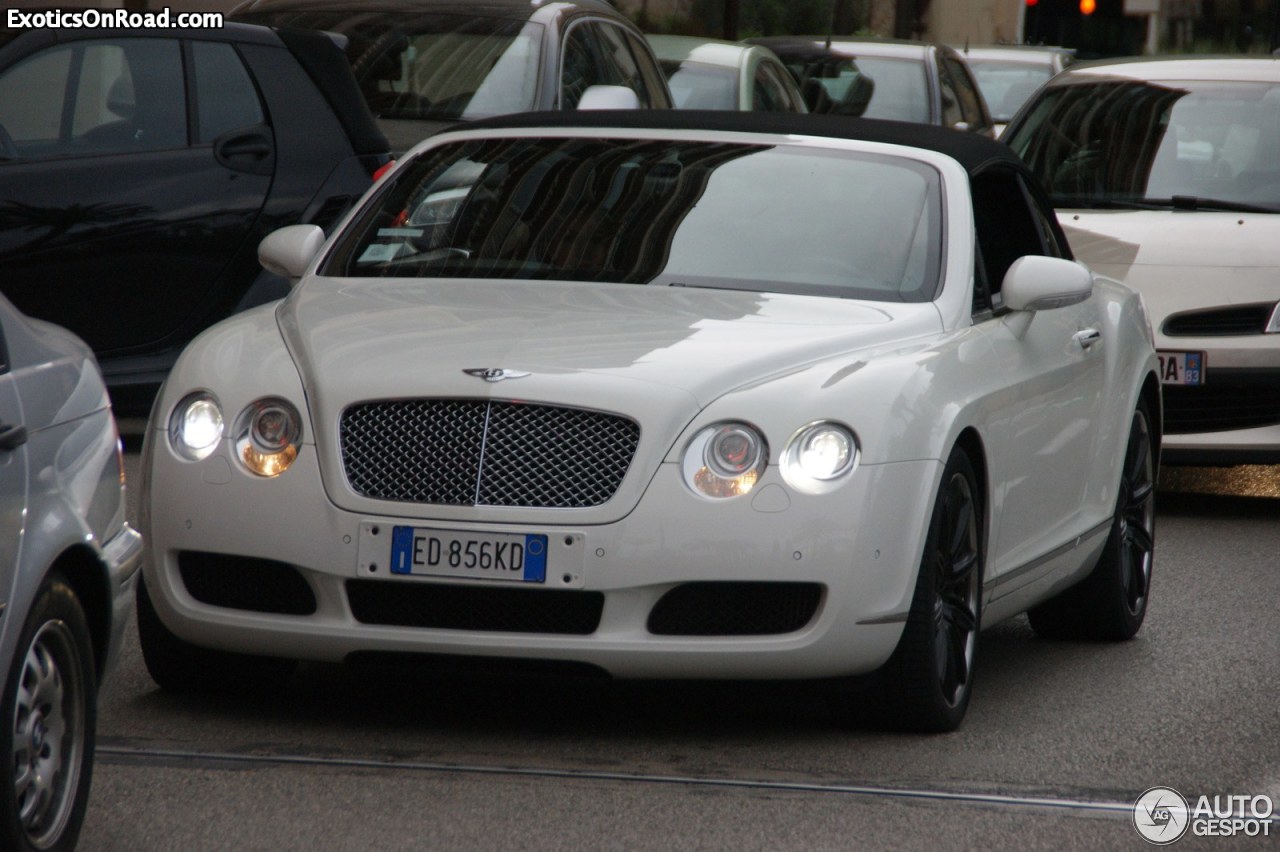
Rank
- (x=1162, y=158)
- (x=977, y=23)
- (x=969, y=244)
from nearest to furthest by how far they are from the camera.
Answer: (x=969, y=244), (x=1162, y=158), (x=977, y=23)

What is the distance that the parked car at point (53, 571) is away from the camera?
4441 millimetres

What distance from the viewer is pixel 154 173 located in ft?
33.9

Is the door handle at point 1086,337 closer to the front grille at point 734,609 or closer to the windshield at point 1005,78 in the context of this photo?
the front grille at point 734,609

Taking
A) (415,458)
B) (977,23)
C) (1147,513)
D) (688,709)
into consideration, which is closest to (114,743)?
(415,458)

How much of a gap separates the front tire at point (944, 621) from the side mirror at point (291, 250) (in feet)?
6.58

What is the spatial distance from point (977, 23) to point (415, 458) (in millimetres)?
47851

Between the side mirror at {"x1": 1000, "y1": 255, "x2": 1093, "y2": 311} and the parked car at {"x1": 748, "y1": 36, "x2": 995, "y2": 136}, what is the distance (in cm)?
1416

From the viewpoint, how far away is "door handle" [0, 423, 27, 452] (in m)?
4.45

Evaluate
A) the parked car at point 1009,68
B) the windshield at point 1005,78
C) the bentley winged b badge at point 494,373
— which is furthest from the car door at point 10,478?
the parked car at point 1009,68

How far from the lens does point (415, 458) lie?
5.77 metres

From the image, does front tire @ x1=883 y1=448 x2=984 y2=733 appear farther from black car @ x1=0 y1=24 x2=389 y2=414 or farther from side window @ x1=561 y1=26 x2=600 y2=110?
side window @ x1=561 y1=26 x2=600 y2=110

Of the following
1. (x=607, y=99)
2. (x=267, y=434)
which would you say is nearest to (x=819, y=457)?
(x=267, y=434)

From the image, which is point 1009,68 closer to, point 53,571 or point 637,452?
point 637,452

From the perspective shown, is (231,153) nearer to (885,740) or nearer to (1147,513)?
(1147,513)
